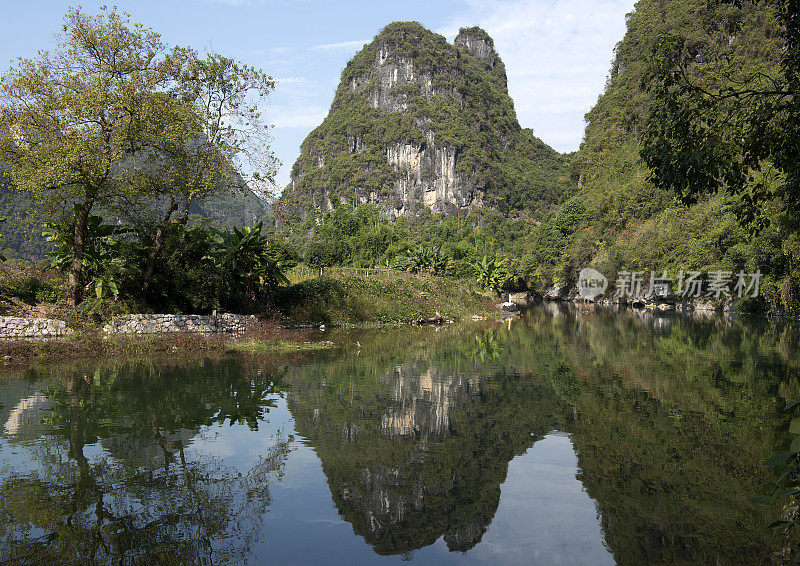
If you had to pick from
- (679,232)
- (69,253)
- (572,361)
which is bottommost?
(572,361)

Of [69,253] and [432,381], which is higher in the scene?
[69,253]

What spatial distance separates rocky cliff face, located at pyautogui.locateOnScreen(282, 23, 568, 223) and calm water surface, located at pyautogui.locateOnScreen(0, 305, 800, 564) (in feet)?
457

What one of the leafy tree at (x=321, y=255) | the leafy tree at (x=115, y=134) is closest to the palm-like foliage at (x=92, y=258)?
the leafy tree at (x=115, y=134)

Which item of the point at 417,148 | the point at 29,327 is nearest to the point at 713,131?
the point at 29,327

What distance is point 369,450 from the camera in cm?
838

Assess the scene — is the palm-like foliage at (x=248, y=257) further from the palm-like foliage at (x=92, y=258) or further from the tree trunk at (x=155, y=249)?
the palm-like foliage at (x=92, y=258)

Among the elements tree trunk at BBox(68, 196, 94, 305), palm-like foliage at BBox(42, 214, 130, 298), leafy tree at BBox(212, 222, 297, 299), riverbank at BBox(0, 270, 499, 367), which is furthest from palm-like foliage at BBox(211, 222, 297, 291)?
tree trunk at BBox(68, 196, 94, 305)

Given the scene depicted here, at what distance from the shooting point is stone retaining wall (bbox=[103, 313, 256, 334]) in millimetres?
20328

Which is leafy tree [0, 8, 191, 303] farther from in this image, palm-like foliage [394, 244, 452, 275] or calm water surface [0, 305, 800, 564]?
palm-like foliage [394, 244, 452, 275]

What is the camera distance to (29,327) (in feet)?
61.5

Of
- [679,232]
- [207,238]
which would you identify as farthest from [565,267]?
[207,238]

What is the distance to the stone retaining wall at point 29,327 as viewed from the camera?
60.8 feet

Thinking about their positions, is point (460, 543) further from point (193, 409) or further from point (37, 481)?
point (193, 409)

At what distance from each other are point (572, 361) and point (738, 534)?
41.9ft
